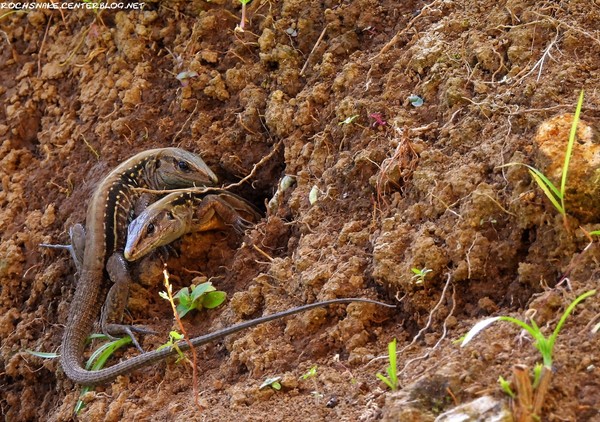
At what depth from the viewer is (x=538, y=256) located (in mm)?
3559

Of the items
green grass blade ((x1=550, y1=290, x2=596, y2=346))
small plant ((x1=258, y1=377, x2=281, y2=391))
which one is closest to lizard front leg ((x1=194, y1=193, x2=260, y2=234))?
small plant ((x1=258, y1=377, x2=281, y2=391))

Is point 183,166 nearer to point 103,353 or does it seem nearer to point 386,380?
point 103,353

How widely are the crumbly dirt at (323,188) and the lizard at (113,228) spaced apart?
15 cm

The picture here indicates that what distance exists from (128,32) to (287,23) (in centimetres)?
133

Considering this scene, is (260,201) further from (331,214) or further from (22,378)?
(22,378)

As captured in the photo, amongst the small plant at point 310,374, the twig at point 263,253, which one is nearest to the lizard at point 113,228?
the twig at point 263,253

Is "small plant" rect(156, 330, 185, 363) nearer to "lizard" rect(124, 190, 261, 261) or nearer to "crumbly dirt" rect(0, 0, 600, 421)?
"crumbly dirt" rect(0, 0, 600, 421)

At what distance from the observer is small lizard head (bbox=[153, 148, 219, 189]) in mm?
5586

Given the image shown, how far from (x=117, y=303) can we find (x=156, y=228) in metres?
0.52

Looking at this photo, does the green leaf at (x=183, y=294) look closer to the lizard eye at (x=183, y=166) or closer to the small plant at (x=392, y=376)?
the lizard eye at (x=183, y=166)

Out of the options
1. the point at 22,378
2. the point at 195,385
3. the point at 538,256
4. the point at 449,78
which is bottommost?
the point at 22,378

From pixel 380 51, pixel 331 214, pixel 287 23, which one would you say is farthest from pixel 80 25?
pixel 331 214

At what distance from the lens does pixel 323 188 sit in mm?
4699

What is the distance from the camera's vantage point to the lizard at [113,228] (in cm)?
517
